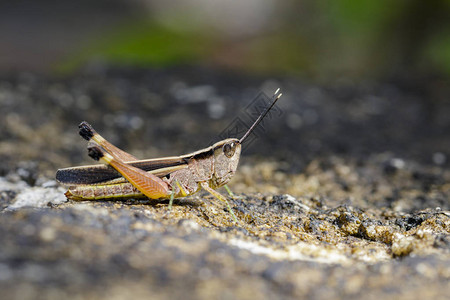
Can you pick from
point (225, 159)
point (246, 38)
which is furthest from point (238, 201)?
point (246, 38)

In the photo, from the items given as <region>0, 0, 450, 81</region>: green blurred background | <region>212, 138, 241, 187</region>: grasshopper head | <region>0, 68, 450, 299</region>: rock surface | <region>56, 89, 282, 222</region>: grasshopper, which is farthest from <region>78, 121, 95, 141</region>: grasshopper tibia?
<region>0, 0, 450, 81</region>: green blurred background

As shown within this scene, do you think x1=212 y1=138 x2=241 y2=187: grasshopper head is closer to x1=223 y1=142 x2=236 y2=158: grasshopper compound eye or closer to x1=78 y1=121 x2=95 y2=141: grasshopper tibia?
x1=223 y1=142 x2=236 y2=158: grasshopper compound eye

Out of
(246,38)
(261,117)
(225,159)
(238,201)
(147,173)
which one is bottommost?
(147,173)

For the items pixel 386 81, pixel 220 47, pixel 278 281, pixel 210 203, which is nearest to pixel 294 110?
pixel 386 81

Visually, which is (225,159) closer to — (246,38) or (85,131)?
(85,131)

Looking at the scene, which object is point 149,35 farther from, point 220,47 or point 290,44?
point 290,44
